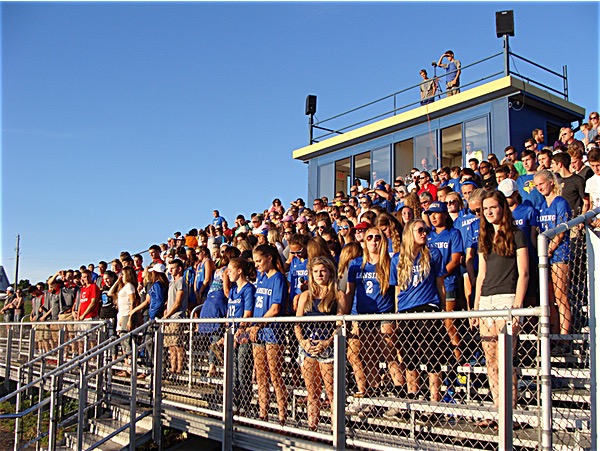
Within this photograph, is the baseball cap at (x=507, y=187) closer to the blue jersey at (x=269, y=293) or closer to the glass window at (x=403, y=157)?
the blue jersey at (x=269, y=293)

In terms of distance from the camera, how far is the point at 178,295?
9.06m

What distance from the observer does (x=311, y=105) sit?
22562 millimetres

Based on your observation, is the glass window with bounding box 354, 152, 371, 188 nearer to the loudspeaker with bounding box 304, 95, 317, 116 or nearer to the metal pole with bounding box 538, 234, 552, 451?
the loudspeaker with bounding box 304, 95, 317, 116

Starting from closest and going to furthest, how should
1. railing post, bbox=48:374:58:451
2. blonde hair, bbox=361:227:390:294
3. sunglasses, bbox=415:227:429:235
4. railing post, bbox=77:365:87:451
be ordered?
sunglasses, bbox=415:227:429:235 → blonde hair, bbox=361:227:390:294 → railing post, bbox=77:365:87:451 → railing post, bbox=48:374:58:451

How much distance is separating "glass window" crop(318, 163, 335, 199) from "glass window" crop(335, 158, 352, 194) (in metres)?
0.23

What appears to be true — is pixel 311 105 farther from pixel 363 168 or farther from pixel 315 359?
pixel 315 359

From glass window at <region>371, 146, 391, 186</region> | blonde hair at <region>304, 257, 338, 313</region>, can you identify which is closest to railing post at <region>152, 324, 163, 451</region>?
blonde hair at <region>304, 257, 338, 313</region>

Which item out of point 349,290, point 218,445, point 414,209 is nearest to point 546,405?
point 349,290

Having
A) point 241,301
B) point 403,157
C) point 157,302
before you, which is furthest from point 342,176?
point 241,301

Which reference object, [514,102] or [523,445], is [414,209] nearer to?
[523,445]

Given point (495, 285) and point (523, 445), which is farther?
point (495, 285)

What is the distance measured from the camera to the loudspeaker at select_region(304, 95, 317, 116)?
73.9 feet

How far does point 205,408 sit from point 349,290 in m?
1.92

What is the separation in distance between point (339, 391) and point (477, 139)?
12468mm
